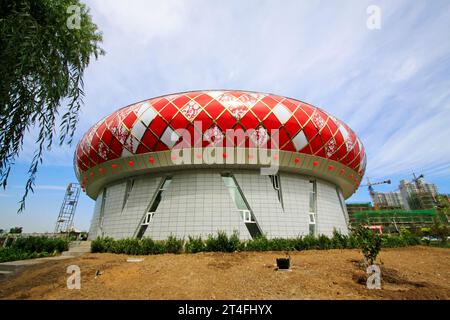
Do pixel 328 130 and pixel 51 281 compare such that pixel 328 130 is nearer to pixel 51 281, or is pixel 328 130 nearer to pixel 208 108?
pixel 208 108

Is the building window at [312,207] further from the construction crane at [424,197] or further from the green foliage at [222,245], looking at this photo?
the construction crane at [424,197]

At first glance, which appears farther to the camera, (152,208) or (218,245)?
(152,208)

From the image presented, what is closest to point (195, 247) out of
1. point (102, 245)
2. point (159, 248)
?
point (159, 248)

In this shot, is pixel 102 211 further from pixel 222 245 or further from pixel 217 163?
pixel 222 245

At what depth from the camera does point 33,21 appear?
18.1 ft

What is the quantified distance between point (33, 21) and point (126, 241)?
35.5 feet

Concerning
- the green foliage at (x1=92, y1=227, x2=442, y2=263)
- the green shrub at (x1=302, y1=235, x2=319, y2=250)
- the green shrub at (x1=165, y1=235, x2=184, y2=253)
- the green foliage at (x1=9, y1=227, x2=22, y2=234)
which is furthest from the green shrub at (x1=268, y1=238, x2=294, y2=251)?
the green foliage at (x1=9, y1=227, x2=22, y2=234)

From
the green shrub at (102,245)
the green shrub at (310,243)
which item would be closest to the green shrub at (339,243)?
the green shrub at (310,243)

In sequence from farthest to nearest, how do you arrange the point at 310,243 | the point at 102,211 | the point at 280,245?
1. the point at 102,211
2. the point at 310,243
3. the point at 280,245

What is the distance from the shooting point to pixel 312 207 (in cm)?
1838

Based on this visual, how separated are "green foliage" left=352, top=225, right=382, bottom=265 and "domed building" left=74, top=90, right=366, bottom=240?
8422 mm

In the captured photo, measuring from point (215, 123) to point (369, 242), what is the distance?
1102 centimetres

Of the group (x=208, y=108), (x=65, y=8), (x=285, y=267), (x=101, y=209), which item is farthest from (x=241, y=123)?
(x=101, y=209)

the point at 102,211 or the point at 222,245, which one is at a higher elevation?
the point at 102,211
